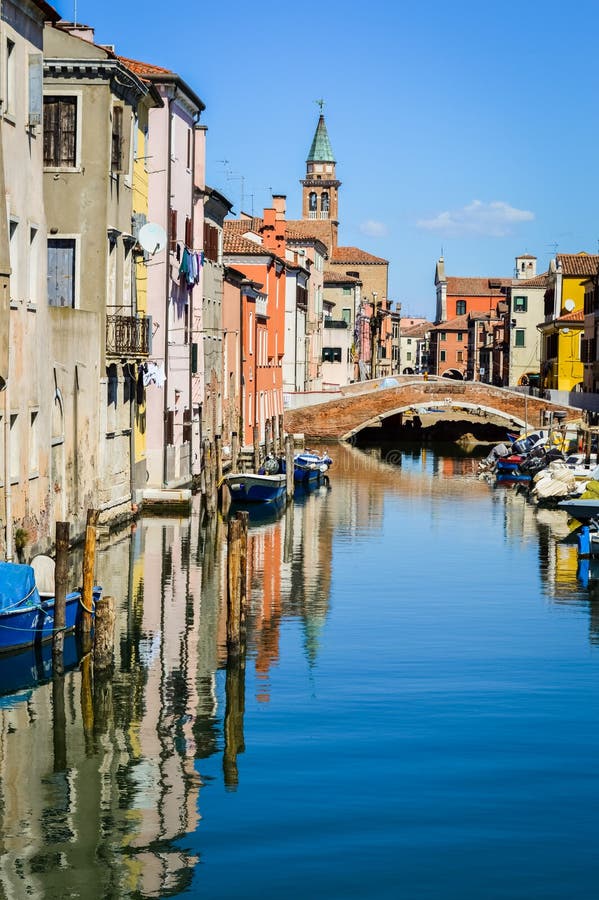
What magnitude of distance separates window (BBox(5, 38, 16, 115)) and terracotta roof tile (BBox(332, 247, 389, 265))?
90509 mm

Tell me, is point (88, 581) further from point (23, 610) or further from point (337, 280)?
point (337, 280)

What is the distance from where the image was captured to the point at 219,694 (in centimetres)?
1662

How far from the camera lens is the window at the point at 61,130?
27.5 m

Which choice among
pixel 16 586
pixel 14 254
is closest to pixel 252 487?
pixel 14 254

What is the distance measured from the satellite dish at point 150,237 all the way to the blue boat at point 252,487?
7385 millimetres

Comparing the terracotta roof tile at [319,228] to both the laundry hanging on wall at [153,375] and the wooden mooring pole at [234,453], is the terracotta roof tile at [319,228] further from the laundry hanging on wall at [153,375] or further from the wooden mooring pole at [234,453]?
the laundry hanging on wall at [153,375]

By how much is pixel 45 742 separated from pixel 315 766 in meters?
2.63

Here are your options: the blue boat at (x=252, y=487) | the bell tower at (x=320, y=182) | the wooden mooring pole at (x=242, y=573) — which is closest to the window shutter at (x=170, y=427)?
the blue boat at (x=252, y=487)

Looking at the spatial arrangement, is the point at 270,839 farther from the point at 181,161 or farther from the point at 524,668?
the point at 181,161

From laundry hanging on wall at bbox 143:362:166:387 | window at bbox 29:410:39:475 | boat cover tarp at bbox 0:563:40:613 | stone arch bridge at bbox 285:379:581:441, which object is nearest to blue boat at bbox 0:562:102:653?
boat cover tarp at bbox 0:563:40:613

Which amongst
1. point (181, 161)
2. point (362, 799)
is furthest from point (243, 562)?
point (181, 161)

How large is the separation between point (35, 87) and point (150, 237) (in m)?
8.99

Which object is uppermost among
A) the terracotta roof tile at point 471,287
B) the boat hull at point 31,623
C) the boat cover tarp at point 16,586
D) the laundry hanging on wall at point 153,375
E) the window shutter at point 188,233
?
the terracotta roof tile at point 471,287

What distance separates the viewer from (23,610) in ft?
53.8
